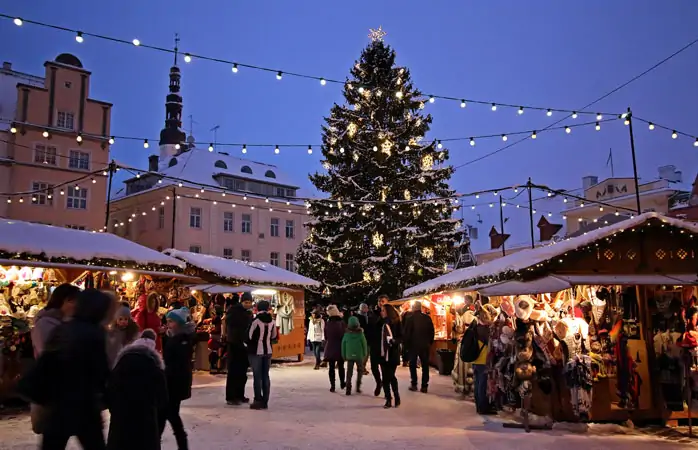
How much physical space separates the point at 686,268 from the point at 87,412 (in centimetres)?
885

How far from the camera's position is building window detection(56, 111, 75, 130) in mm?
32531

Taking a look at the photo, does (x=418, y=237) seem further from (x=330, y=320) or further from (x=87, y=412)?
(x=87, y=412)

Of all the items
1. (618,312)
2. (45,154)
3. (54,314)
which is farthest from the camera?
(45,154)

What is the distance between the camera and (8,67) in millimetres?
35281

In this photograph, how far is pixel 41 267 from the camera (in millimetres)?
11242

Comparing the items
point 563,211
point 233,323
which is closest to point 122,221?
point 563,211

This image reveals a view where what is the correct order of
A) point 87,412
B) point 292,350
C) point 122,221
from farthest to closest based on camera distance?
point 122,221 → point 292,350 → point 87,412

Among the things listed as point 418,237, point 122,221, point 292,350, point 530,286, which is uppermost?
point 122,221

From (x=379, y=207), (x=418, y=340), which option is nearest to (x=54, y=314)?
(x=418, y=340)

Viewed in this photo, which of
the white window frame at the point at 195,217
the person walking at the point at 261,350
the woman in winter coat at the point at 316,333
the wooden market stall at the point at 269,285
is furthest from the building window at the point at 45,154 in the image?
the person walking at the point at 261,350

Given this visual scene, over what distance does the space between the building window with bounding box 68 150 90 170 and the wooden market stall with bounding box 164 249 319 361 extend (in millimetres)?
17459

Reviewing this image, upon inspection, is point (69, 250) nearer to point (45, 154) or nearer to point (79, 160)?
point (45, 154)

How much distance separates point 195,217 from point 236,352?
30336 mm

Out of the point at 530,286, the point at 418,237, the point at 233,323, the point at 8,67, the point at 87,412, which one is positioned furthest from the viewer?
the point at 8,67
